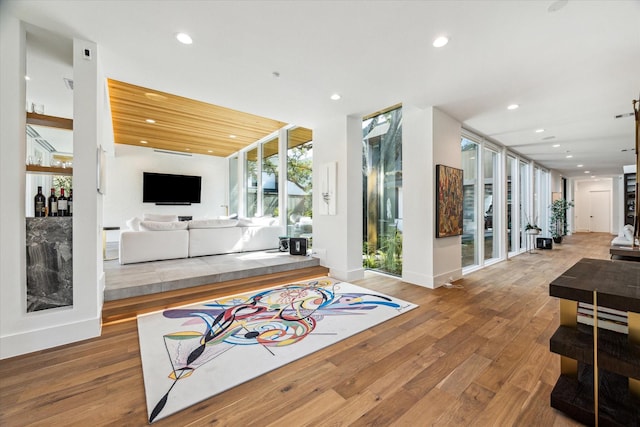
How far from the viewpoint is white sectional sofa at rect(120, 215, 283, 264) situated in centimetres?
426

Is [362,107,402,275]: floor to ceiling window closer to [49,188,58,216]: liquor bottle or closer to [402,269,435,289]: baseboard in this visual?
[402,269,435,289]: baseboard

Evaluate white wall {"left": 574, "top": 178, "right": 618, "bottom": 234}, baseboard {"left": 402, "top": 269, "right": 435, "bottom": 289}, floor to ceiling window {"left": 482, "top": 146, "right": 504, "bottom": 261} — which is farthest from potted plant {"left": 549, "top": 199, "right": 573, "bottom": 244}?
baseboard {"left": 402, "top": 269, "right": 435, "bottom": 289}

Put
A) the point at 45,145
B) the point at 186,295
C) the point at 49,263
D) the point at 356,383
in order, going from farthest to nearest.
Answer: the point at 45,145 < the point at 186,295 < the point at 49,263 < the point at 356,383

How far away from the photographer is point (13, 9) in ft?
6.93

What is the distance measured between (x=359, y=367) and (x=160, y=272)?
122 inches

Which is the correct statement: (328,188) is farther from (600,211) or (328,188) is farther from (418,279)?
(600,211)

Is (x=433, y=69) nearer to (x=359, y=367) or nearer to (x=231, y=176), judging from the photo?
(x=359, y=367)

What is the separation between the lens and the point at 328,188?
183 inches

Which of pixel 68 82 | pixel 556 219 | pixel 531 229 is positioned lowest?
pixel 531 229

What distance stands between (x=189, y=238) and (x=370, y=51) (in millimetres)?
4123

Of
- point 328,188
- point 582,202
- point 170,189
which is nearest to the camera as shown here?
point 328,188

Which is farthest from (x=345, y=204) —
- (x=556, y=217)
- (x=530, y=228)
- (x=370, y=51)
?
(x=556, y=217)

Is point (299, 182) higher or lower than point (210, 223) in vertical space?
higher

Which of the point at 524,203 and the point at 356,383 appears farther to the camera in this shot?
the point at 524,203
